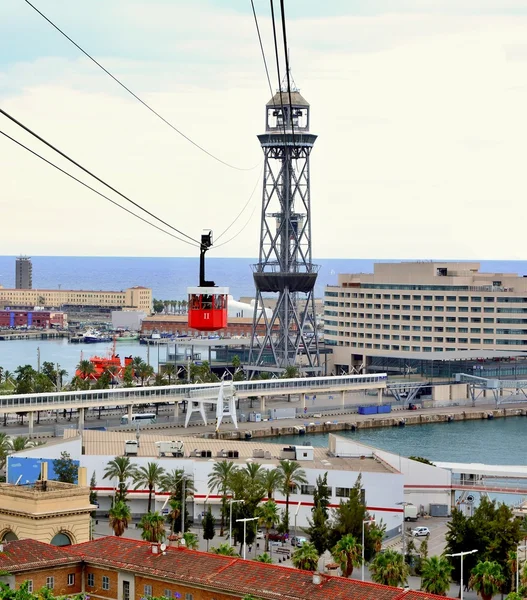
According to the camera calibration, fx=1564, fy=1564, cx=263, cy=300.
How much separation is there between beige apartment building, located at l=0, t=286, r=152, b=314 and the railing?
289 feet

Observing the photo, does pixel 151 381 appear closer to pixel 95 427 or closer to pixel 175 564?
pixel 95 427

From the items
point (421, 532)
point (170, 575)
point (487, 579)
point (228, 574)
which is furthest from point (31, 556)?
point (421, 532)

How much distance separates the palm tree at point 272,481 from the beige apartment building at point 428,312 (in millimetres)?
42503

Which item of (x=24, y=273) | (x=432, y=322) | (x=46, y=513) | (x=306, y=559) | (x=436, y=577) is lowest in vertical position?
(x=436, y=577)

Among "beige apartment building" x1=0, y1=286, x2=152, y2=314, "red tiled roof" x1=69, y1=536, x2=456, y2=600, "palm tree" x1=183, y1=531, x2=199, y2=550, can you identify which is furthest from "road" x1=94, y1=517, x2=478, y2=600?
"beige apartment building" x1=0, y1=286, x2=152, y2=314

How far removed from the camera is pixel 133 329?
5655 inches

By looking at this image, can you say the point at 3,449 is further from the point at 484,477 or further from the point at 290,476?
the point at 484,477

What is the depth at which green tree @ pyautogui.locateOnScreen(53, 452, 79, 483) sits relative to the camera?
3747 centimetres

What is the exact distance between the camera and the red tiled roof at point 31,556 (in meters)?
22.9

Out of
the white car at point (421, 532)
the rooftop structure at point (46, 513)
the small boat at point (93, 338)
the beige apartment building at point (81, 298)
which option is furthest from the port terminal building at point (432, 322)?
Answer: the beige apartment building at point (81, 298)

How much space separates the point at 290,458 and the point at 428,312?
42.4 m

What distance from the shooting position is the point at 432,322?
80688 mm

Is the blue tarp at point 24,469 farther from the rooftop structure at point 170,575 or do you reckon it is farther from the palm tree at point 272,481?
the rooftop structure at point 170,575

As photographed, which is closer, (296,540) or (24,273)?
(296,540)
